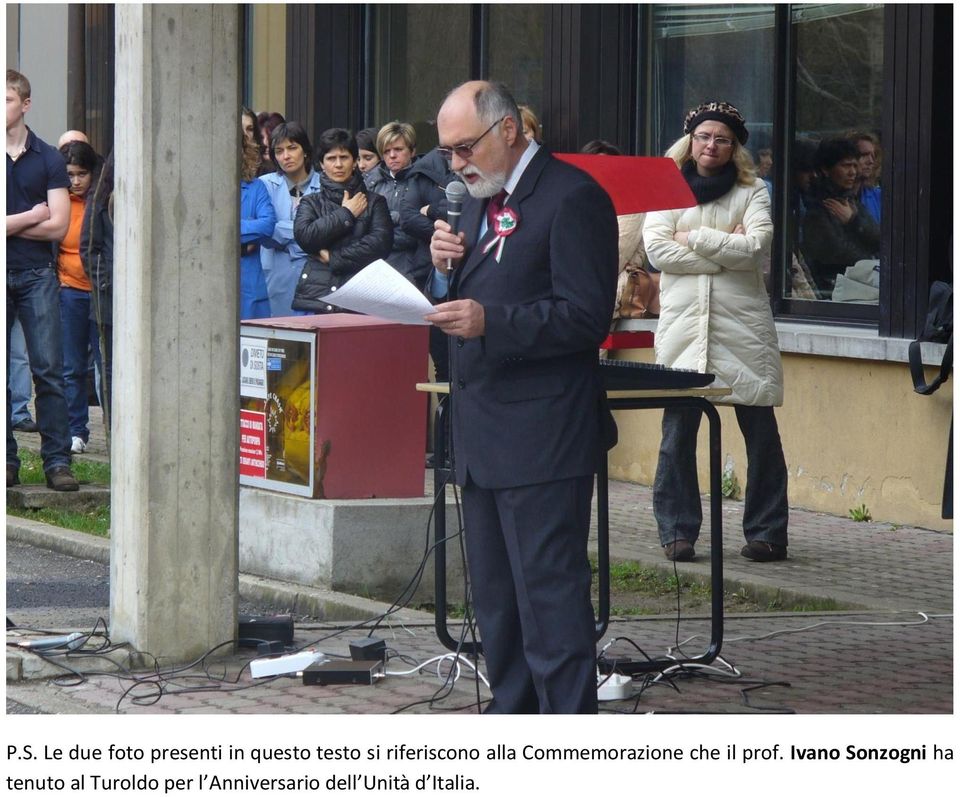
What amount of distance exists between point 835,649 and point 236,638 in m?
2.26

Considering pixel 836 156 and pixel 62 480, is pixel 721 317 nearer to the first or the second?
pixel 836 156

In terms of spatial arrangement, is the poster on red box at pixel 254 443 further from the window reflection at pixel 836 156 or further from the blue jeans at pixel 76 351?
the blue jeans at pixel 76 351

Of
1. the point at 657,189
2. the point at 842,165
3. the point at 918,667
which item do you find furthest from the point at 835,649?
the point at 842,165

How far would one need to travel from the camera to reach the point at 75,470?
11.5 meters

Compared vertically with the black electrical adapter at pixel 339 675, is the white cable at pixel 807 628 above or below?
below

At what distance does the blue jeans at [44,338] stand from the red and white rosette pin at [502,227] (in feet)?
18.5

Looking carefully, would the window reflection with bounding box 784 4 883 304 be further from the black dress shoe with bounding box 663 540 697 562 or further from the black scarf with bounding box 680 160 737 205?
the black dress shoe with bounding box 663 540 697 562

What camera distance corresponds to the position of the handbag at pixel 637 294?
1195 centimetres

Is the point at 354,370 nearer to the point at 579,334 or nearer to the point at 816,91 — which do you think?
the point at 579,334

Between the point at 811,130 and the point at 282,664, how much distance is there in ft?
19.4

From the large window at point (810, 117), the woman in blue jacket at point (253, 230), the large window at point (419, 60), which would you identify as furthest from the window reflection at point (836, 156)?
the large window at point (419, 60)

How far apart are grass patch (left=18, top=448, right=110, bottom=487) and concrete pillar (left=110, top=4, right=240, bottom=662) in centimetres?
432

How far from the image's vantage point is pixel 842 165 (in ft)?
36.0

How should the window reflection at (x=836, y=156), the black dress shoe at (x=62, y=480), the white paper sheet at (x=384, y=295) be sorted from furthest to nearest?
the window reflection at (x=836, y=156) < the black dress shoe at (x=62, y=480) < the white paper sheet at (x=384, y=295)
